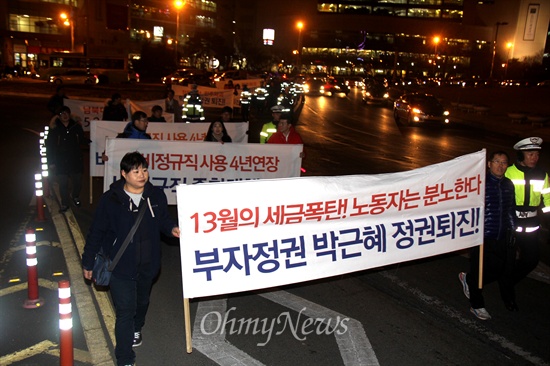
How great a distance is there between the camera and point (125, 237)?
452 centimetres

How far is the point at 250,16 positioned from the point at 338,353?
15243 centimetres

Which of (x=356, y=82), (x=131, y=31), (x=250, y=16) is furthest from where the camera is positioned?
(x=250, y=16)

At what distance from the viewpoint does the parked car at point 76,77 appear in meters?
54.8

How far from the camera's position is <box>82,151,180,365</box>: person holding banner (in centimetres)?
452

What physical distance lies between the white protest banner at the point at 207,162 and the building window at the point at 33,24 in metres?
74.4

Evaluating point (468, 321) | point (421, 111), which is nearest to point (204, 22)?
point (421, 111)

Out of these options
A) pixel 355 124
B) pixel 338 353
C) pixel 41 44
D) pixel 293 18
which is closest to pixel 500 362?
pixel 338 353

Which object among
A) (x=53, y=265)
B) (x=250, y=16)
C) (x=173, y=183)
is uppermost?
(x=250, y=16)

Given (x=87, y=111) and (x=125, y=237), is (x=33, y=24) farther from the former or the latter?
(x=125, y=237)

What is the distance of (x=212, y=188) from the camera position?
4.84 metres

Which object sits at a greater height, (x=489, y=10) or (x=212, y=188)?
(x=489, y=10)

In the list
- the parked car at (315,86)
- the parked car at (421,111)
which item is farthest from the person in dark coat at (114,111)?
the parked car at (315,86)

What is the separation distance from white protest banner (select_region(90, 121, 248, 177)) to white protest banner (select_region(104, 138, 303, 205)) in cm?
178

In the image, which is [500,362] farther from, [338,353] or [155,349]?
[155,349]
